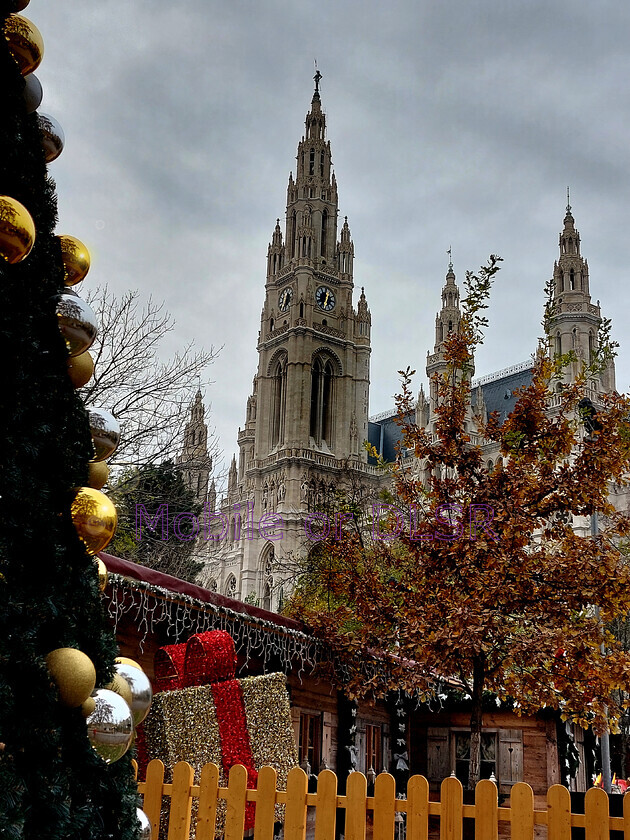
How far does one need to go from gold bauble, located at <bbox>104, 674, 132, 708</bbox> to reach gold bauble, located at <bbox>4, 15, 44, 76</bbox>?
1826 millimetres

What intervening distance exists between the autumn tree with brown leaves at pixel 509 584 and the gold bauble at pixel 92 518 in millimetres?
6987

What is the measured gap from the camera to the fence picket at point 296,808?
495cm

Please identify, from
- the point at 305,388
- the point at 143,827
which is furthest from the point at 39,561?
the point at 305,388

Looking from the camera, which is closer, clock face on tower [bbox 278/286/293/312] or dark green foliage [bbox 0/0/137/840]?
dark green foliage [bbox 0/0/137/840]

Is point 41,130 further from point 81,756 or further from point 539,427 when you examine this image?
point 539,427

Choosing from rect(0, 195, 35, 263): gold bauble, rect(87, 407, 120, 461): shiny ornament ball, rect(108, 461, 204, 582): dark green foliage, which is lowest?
rect(87, 407, 120, 461): shiny ornament ball

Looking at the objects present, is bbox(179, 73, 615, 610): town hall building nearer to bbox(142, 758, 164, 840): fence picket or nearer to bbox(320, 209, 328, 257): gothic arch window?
bbox(320, 209, 328, 257): gothic arch window

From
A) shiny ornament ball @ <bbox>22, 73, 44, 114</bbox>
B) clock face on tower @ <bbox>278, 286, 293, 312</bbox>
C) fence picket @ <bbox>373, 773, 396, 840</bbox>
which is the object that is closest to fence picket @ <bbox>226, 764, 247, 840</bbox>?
fence picket @ <bbox>373, 773, 396, 840</bbox>

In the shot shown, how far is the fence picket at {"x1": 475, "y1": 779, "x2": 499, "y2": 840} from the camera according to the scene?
15.8 feet

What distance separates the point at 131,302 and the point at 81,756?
1374 cm

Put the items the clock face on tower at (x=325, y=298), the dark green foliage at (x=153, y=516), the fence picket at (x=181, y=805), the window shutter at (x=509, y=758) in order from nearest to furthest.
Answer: the fence picket at (x=181, y=805) < the window shutter at (x=509, y=758) < the dark green foliage at (x=153, y=516) < the clock face on tower at (x=325, y=298)

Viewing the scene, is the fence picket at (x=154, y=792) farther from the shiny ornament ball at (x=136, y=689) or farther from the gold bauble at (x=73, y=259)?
the gold bauble at (x=73, y=259)

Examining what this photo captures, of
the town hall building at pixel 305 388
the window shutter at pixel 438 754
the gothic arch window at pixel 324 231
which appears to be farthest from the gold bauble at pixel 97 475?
the gothic arch window at pixel 324 231

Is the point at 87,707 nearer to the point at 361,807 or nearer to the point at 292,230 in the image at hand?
the point at 361,807
